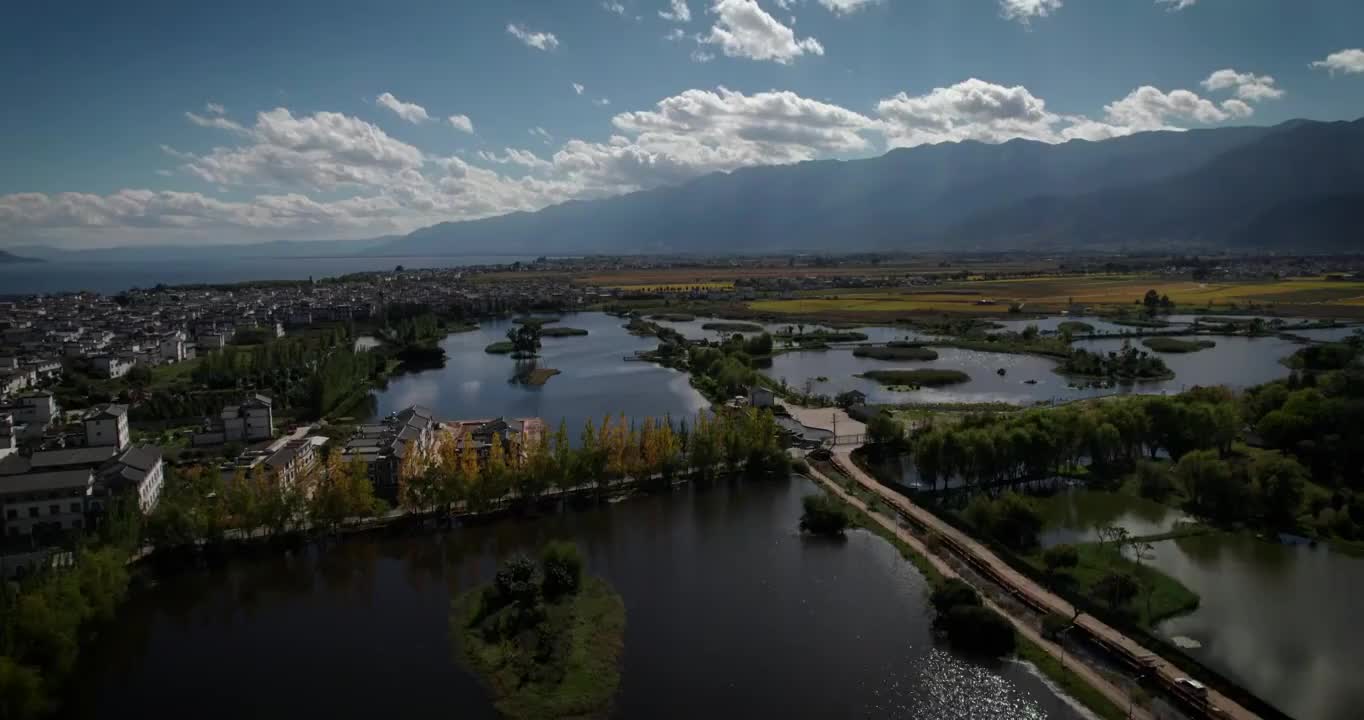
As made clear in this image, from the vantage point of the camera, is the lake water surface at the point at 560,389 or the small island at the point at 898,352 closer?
the lake water surface at the point at 560,389

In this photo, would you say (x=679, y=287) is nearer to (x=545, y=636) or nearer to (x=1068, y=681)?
(x=545, y=636)

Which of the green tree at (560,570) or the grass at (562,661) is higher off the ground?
the green tree at (560,570)

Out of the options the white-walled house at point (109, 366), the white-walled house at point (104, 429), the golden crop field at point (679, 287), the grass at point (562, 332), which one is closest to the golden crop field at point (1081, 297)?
the golden crop field at point (679, 287)

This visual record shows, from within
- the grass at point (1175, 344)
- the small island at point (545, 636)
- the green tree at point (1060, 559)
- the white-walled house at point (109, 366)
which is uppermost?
the white-walled house at point (109, 366)

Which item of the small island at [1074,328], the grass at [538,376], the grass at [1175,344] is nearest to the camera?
the grass at [538,376]

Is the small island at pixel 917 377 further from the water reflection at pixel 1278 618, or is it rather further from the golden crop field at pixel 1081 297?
the golden crop field at pixel 1081 297

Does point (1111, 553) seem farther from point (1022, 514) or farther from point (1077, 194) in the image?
point (1077, 194)

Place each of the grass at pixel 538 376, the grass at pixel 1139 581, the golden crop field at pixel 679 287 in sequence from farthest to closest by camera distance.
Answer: the golden crop field at pixel 679 287 → the grass at pixel 538 376 → the grass at pixel 1139 581
